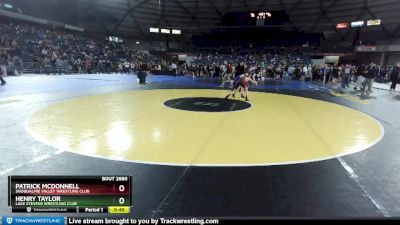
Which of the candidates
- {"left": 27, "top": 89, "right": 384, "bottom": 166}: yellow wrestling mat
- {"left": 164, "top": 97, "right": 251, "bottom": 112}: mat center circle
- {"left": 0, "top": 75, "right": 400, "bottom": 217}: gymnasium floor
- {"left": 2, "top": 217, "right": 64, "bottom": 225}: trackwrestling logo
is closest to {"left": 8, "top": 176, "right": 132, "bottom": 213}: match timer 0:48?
{"left": 2, "top": 217, "right": 64, "bottom": 225}: trackwrestling logo

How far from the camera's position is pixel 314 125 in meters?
7.76

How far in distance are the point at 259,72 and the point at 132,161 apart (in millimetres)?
24861

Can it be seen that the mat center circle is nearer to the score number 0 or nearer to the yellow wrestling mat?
the yellow wrestling mat

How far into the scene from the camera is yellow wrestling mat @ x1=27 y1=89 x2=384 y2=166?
509 cm

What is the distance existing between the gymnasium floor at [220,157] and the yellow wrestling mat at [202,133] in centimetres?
2

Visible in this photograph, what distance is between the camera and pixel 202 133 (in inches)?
259

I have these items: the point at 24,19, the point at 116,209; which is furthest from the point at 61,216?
the point at 24,19

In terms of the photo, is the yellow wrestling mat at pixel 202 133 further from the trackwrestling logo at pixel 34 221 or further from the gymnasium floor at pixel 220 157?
the trackwrestling logo at pixel 34 221

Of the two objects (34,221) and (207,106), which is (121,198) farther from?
(207,106)

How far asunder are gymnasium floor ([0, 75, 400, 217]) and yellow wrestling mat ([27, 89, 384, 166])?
20 millimetres

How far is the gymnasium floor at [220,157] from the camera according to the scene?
3.42 metres

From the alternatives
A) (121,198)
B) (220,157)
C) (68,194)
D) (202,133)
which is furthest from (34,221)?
(202,133)

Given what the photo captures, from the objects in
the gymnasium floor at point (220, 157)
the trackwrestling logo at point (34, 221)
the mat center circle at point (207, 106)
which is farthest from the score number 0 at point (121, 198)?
the mat center circle at point (207, 106)

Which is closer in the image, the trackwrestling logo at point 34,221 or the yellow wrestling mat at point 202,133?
the trackwrestling logo at point 34,221
